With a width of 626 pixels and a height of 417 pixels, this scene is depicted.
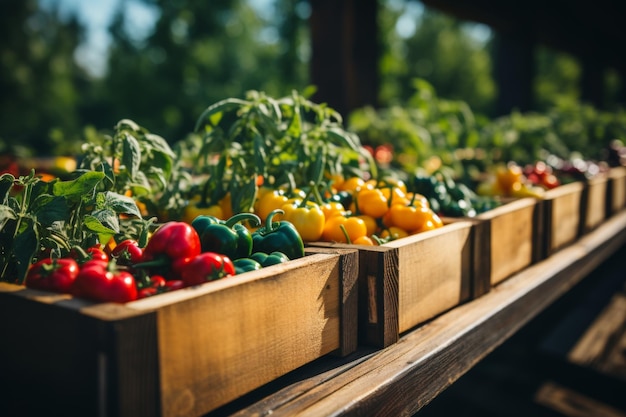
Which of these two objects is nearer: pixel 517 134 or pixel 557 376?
pixel 557 376

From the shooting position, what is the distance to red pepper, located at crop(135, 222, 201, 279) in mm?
1296

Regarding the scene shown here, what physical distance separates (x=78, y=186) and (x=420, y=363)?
0.94 m

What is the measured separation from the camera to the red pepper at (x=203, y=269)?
1.22m

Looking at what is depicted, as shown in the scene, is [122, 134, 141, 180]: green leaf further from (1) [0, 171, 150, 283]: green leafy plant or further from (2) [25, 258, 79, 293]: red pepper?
(2) [25, 258, 79, 293]: red pepper

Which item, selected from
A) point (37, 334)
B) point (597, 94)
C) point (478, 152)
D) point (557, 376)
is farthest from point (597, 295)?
point (597, 94)

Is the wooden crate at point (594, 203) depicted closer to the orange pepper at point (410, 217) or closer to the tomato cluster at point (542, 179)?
the tomato cluster at point (542, 179)

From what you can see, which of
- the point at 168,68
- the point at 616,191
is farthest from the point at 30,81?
the point at 616,191

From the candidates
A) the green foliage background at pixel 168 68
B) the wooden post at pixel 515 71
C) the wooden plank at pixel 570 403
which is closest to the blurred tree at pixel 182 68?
the green foliage background at pixel 168 68

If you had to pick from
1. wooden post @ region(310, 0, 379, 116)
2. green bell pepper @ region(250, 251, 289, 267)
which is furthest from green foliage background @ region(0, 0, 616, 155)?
green bell pepper @ region(250, 251, 289, 267)

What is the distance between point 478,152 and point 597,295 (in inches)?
64.6

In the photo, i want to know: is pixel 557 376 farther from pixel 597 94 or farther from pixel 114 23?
pixel 114 23

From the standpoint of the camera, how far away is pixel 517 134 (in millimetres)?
4516

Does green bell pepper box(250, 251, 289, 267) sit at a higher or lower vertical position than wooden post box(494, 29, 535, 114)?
lower

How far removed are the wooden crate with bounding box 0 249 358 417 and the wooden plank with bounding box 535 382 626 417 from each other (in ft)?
8.79
